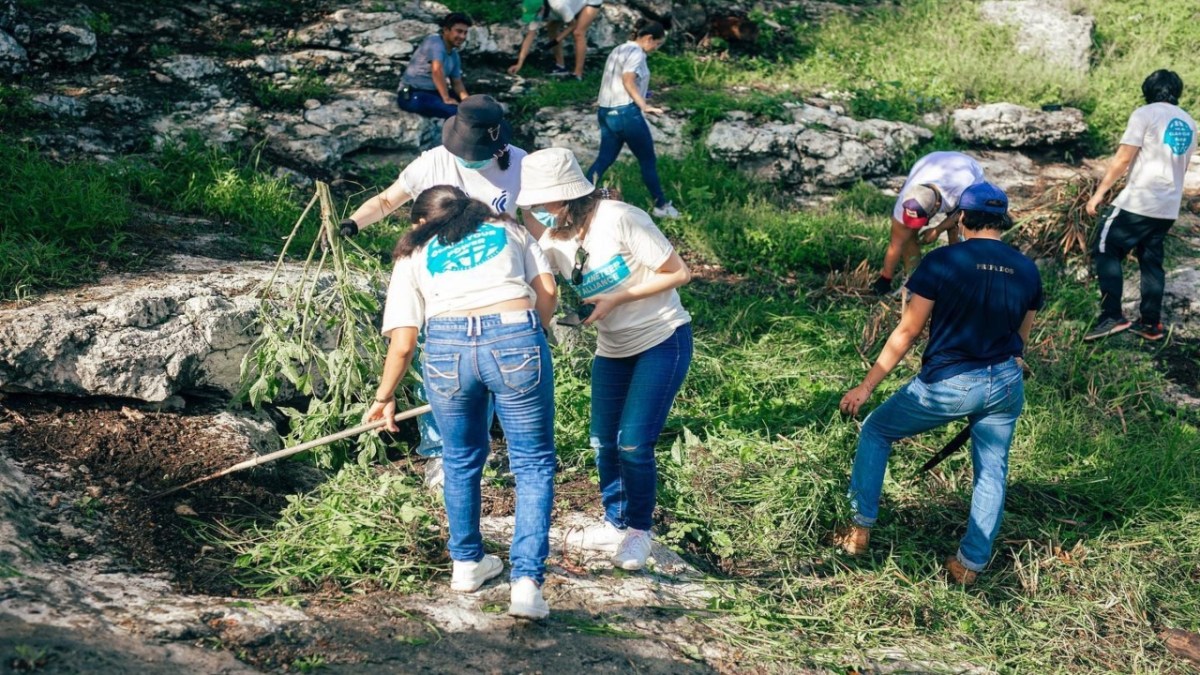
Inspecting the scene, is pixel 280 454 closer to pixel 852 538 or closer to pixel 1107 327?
pixel 852 538

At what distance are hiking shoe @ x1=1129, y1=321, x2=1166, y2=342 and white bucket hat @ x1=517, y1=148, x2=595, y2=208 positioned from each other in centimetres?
462

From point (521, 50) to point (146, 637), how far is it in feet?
25.2

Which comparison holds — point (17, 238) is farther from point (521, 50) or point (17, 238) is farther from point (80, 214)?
point (521, 50)

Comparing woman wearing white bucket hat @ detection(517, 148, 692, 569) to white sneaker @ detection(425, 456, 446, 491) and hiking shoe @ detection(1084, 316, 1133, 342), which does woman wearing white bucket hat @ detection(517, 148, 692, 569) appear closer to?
white sneaker @ detection(425, 456, 446, 491)

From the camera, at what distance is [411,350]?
3549mm

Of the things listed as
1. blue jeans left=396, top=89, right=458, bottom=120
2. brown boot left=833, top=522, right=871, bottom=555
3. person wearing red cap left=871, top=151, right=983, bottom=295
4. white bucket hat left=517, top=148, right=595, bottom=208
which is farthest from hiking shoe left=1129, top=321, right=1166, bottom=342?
blue jeans left=396, top=89, right=458, bottom=120

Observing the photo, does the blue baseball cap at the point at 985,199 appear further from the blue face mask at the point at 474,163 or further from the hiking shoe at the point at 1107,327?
the hiking shoe at the point at 1107,327

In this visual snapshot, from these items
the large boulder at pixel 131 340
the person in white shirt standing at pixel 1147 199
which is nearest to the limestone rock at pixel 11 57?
the large boulder at pixel 131 340

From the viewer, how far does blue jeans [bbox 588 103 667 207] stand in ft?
25.1

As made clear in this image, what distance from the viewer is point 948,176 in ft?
19.3

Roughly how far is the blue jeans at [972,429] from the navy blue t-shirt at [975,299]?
0.24ft

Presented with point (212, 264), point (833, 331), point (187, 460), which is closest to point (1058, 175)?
point (833, 331)

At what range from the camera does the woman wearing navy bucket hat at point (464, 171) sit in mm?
4355

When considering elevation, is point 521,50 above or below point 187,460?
Answer: above
